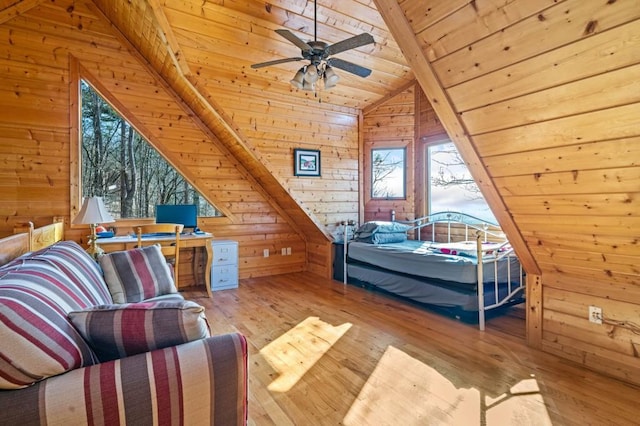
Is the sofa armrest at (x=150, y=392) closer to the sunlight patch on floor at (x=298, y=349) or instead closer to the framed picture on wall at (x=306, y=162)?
the sunlight patch on floor at (x=298, y=349)

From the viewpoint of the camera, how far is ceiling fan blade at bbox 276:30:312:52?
2584 millimetres

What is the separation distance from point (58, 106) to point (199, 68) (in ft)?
5.84

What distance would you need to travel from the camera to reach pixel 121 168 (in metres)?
4.22

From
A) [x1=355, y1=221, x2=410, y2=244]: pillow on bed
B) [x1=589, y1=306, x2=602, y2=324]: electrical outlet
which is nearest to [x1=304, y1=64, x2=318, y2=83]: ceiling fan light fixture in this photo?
[x1=355, y1=221, x2=410, y2=244]: pillow on bed

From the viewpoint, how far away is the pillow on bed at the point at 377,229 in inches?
173

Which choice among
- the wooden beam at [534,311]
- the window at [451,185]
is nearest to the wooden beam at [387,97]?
the window at [451,185]

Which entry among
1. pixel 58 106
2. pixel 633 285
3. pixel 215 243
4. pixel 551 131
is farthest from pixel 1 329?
pixel 58 106

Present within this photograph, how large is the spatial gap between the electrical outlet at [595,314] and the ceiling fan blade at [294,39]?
2.83 m

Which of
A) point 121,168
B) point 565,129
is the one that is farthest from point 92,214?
point 565,129

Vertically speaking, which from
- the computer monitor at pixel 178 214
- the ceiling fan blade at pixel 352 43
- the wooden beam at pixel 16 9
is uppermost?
the wooden beam at pixel 16 9

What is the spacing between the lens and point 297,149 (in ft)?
14.4

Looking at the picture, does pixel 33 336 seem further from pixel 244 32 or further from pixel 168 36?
pixel 244 32

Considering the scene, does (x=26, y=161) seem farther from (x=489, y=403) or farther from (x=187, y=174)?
(x=489, y=403)

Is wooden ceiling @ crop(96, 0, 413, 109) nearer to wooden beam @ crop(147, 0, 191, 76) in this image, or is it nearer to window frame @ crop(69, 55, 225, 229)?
wooden beam @ crop(147, 0, 191, 76)
